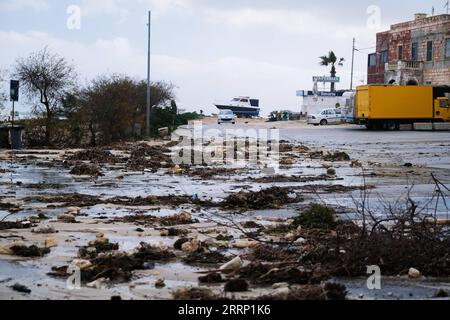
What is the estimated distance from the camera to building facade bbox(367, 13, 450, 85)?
68.1 meters

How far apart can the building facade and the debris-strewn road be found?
5402cm

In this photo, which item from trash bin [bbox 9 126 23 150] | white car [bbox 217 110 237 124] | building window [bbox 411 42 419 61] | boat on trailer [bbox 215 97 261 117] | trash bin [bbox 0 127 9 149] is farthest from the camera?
boat on trailer [bbox 215 97 261 117]

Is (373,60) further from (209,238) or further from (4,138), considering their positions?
(209,238)

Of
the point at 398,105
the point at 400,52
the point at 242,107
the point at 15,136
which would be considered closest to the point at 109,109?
the point at 15,136

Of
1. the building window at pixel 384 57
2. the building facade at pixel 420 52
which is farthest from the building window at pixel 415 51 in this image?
the building window at pixel 384 57

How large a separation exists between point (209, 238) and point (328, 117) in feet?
223

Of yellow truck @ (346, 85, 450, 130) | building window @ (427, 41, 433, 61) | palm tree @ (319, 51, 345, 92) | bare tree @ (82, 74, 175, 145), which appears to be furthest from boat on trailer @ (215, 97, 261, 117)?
bare tree @ (82, 74, 175, 145)

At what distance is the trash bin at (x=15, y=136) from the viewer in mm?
32022

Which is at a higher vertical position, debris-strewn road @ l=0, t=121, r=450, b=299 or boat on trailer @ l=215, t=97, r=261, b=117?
boat on trailer @ l=215, t=97, r=261, b=117

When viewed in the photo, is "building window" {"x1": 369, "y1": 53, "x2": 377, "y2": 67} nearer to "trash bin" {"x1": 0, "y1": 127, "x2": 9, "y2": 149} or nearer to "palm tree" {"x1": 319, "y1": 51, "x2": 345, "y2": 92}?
"palm tree" {"x1": 319, "y1": 51, "x2": 345, "y2": 92}

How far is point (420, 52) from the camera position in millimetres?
71688

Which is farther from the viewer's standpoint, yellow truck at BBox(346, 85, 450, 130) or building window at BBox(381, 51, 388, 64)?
building window at BBox(381, 51, 388, 64)

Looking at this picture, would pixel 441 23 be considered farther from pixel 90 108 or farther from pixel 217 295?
pixel 217 295

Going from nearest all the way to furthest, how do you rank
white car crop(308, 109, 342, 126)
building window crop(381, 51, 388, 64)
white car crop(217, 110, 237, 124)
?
1. white car crop(308, 109, 342, 126)
2. building window crop(381, 51, 388, 64)
3. white car crop(217, 110, 237, 124)
